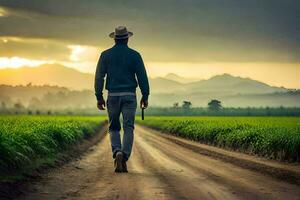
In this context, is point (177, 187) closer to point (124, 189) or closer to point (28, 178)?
point (124, 189)

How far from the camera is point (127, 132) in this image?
40.4 feet

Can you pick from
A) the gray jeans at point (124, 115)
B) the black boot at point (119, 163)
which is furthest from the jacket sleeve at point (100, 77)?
the black boot at point (119, 163)

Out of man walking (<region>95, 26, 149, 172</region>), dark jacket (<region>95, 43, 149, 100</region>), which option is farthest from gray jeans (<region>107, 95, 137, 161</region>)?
dark jacket (<region>95, 43, 149, 100</region>)

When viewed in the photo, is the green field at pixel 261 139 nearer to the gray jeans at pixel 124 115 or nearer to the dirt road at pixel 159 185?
the dirt road at pixel 159 185

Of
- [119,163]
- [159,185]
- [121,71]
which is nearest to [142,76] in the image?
[121,71]

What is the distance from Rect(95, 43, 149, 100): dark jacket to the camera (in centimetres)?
1220

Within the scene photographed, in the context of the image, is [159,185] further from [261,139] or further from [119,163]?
[261,139]

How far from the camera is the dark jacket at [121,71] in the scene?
40.0 ft

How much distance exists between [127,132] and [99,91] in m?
1.13

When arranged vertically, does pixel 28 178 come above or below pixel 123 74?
below

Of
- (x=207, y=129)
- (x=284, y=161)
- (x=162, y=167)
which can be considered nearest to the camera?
(x=162, y=167)

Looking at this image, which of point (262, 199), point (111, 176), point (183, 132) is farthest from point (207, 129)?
point (262, 199)

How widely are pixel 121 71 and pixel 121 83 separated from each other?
0.27 m

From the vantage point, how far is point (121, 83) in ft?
40.0
